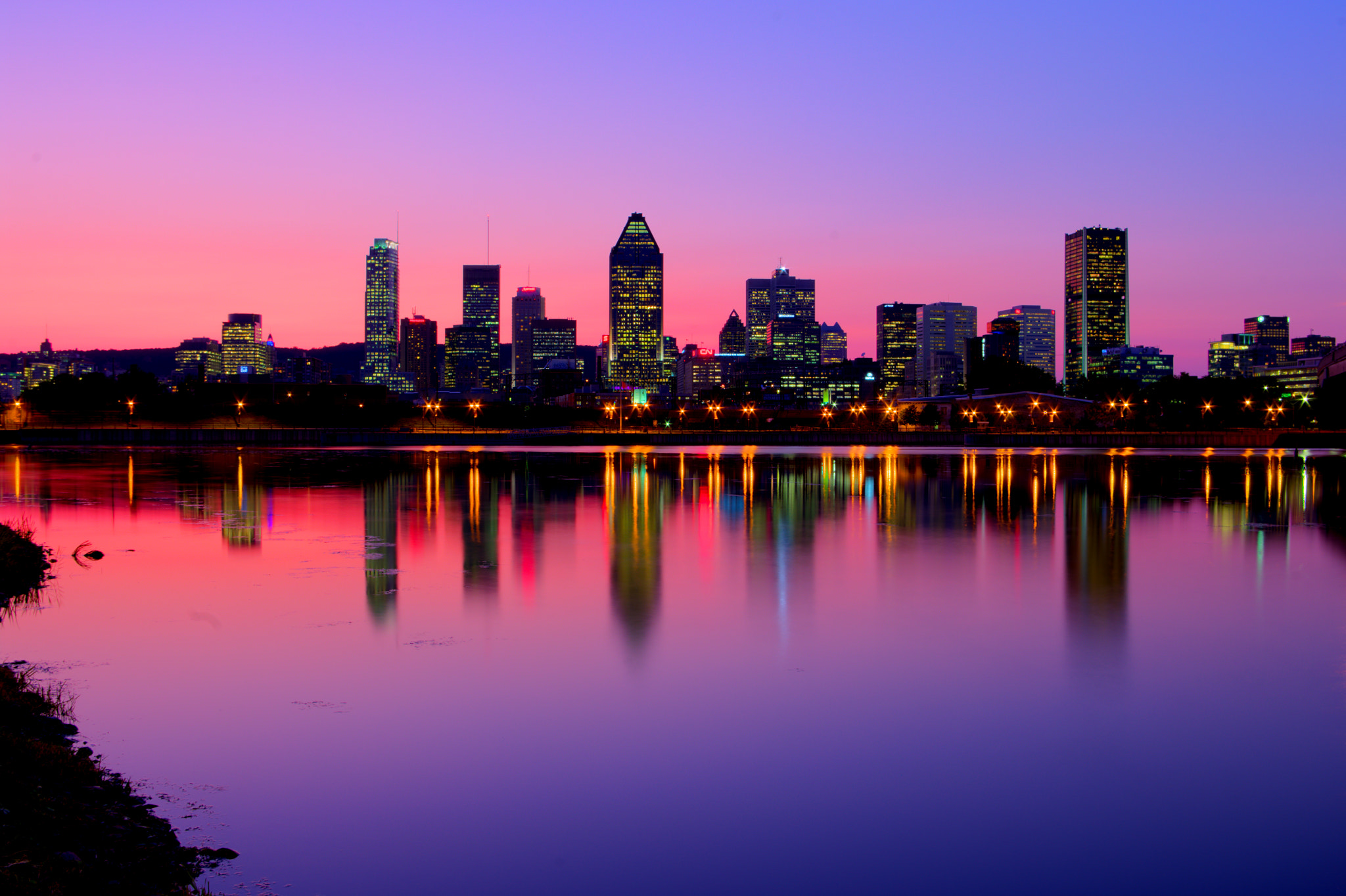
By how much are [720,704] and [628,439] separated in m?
102

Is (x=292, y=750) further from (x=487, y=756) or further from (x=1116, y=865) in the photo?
(x=1116, y=865)

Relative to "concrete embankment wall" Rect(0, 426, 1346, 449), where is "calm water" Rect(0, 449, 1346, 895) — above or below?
below

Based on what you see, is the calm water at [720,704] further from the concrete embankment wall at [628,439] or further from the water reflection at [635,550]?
the concrete embankment wall at [628,439]

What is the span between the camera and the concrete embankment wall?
321ft

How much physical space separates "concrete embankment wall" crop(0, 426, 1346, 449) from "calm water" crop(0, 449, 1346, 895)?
77415 mm

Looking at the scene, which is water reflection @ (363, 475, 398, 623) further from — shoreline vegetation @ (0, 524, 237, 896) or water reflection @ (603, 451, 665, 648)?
shoreline vegetation @ (0, 524, 237, 896)

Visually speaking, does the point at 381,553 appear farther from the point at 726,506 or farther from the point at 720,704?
the point at 726,506

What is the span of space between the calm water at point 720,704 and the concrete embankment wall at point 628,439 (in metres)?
77.4

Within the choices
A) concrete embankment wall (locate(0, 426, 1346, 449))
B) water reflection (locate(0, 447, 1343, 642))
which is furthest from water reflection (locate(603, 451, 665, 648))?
concrete embankment wall (locate(0, 426, 1346, 449))

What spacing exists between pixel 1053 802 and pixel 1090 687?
11.8 feet

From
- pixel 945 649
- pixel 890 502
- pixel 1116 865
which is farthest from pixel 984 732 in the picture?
pixel 890 502

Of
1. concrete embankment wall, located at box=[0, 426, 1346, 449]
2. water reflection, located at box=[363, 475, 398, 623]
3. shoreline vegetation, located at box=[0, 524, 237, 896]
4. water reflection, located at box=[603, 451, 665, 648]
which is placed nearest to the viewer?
shoreline vegetation, located at box=[0, 524, 237, 896]

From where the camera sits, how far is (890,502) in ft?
114

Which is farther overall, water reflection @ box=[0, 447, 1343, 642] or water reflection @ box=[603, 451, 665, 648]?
water reflection @ box=[0, 447, 1343, 642]
